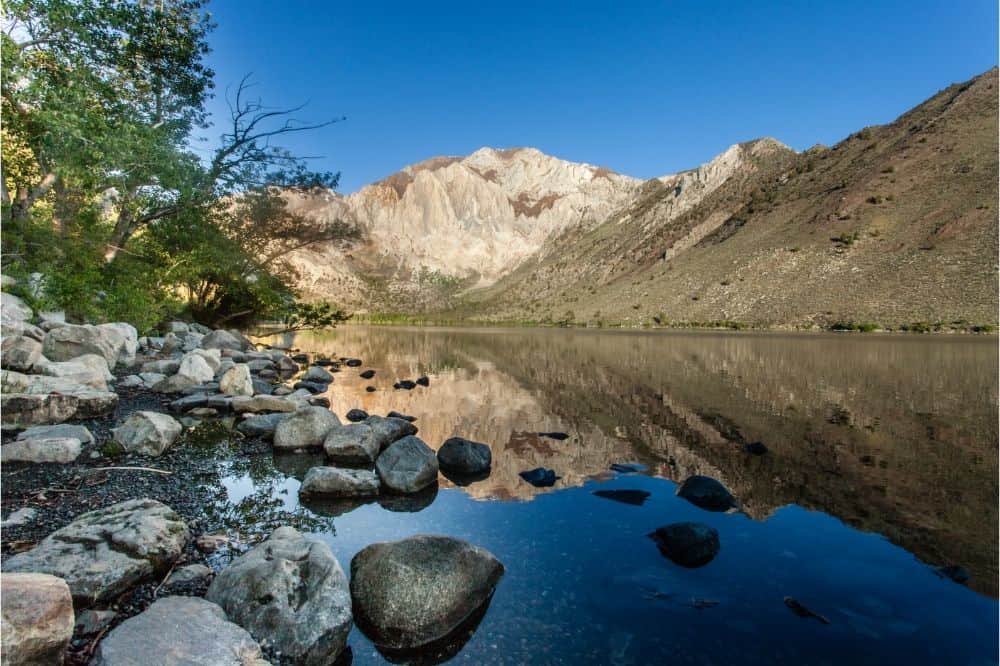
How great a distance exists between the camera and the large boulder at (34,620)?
363cm

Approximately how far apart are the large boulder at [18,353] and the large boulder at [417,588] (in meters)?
10.8

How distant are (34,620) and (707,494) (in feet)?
29.2

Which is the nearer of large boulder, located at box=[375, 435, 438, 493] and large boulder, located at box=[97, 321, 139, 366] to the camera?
large boulder, located at box=[375, 435, 438, 493]

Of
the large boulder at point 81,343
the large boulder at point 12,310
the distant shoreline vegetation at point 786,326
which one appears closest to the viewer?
the large boulder at point 12,310

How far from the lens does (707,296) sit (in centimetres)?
9150

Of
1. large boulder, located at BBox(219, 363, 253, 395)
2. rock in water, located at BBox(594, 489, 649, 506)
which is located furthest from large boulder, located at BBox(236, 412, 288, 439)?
→ rock in water, located at BBox(594, 489, 649, 506)

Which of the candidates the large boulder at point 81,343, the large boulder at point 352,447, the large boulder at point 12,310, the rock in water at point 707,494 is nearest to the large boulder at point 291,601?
the large boulder at point 352,447

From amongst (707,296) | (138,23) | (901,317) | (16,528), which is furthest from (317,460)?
(707,296)

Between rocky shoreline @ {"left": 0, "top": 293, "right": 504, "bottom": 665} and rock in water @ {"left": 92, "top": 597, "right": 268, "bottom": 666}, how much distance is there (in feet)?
0.04

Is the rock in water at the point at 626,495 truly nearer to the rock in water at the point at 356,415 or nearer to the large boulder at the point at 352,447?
the large boulder at the point at 352,447

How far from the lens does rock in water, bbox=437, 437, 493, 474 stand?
35.6ft

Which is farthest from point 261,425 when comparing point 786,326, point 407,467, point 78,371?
point 786,326

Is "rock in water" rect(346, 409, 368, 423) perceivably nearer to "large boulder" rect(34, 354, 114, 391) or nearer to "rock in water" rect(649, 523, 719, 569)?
"large boulder" rect(34, 354, 114, 391)

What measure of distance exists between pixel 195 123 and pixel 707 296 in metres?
85.2
